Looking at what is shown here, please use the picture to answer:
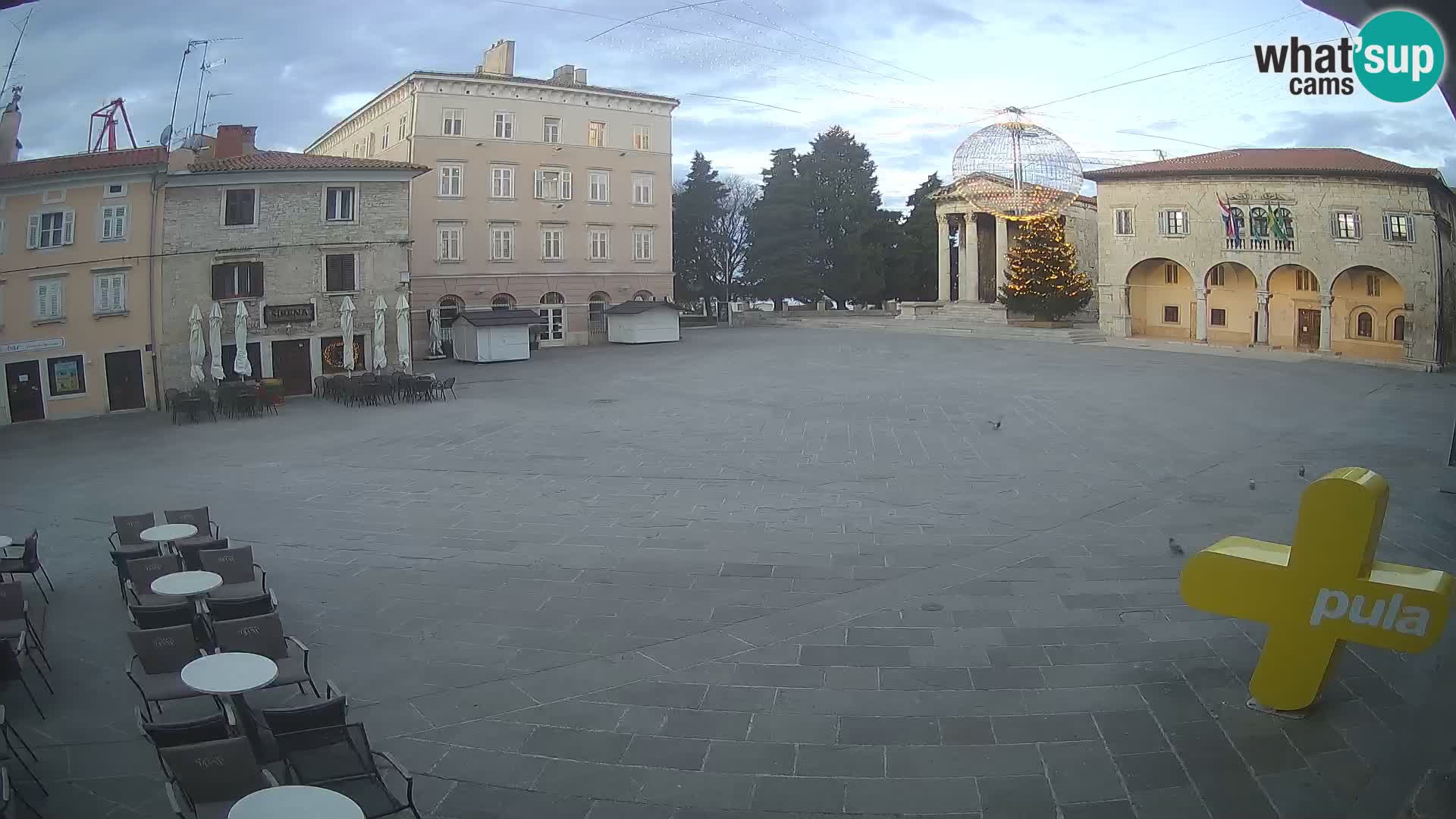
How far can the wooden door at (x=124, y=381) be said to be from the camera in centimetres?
2397

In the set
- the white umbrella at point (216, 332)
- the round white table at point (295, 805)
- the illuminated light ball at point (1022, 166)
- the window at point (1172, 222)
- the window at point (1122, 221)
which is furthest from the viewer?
the window at point (1122, 221)

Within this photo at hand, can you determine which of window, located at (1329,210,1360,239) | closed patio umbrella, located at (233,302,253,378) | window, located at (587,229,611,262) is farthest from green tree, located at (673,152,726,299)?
closed patio umbrella, located at (233,302,253,378)

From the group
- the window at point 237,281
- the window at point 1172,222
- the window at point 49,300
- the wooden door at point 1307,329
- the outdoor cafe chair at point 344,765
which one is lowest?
the outdoor cafe chair at point 344,765

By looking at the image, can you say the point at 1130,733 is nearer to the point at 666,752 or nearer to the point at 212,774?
the point at 666,752

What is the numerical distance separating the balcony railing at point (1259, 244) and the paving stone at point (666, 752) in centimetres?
3809

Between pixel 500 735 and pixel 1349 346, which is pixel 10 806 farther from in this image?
pixel 1349 346

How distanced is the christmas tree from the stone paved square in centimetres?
2525

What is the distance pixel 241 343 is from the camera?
2422 cm

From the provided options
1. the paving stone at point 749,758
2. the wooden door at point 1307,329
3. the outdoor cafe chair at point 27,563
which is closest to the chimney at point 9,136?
the outdoor cafe chair at point 27,563

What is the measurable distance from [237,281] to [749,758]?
25.3 metres

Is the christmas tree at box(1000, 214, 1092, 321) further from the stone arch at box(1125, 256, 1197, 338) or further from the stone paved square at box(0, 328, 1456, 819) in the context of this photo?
the stone paved square at box(0, 328, 1456, 819)

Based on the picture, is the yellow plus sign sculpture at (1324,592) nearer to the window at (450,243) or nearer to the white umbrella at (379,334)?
the white umbrella at (379,334)

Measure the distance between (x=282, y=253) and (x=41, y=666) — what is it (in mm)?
22086

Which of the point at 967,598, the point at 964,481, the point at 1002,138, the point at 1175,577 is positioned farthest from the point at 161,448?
the point at 1002,138
